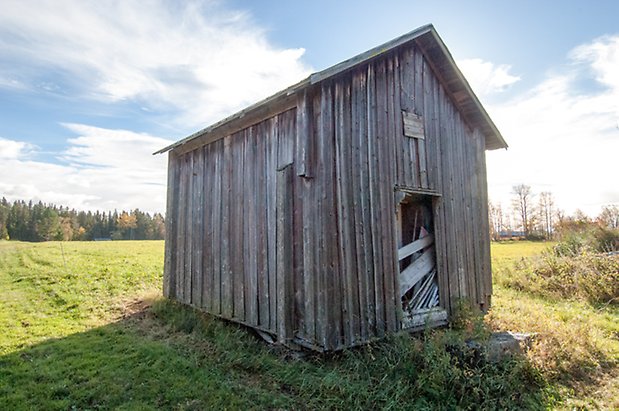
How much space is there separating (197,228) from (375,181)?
14.9 ft

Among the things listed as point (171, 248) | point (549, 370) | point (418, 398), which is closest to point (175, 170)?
point (171, 248)

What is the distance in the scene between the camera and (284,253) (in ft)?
19.3

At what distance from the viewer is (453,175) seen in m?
8.20

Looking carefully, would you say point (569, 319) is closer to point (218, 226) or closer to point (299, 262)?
point (299, 262)

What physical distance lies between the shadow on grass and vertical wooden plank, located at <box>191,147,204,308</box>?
2006 mm

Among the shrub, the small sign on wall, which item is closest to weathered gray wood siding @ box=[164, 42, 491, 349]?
the small sign on wall

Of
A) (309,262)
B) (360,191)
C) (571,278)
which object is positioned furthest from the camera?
(571,278)

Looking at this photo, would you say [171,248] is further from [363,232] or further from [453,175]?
[453,175]

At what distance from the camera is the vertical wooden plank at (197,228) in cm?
851

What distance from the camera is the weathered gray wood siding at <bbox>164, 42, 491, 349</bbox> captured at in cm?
574

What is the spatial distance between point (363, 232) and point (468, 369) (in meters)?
2.46

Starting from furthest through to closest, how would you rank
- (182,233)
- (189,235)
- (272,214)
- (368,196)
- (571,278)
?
1. (571,278)
2. (182,233)
3. (189,235)
4. (272,214)
5. (368,196)

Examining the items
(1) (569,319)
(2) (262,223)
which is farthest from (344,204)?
(1) (569,319)

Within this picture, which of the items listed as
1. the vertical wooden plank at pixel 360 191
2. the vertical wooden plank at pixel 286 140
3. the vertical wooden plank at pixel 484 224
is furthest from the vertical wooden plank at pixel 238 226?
the vertical wooden plank at pixel 484 224
